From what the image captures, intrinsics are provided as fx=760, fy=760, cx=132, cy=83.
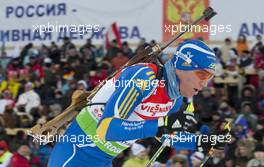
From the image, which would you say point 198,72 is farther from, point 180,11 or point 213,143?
point 180,11

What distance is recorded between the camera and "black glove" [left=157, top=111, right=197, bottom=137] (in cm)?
556

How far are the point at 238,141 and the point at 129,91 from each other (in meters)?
6.24

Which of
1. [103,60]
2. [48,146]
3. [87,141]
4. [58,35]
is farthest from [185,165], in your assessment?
[58,35]

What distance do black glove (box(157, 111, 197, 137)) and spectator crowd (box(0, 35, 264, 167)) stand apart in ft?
13.2

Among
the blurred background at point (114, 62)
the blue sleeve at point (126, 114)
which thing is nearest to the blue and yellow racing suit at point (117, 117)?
the blue sleeve at point (126, 114)

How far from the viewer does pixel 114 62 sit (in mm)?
15406

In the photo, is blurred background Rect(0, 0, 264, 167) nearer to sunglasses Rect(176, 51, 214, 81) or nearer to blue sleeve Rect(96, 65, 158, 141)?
sunglasses Rect(176, 51, 214, 81)

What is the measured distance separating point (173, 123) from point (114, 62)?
389 inches

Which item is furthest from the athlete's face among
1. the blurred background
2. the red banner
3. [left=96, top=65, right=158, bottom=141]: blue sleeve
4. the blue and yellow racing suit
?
the red banner

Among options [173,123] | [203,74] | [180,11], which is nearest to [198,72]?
[203,74]

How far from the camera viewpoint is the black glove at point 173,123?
556 centimetres

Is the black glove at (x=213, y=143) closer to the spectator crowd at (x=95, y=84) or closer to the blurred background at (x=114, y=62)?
the blurred background at (x=114, y=62)

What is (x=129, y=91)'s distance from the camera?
504 cm

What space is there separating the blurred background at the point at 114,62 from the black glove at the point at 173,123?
3.79 metres
